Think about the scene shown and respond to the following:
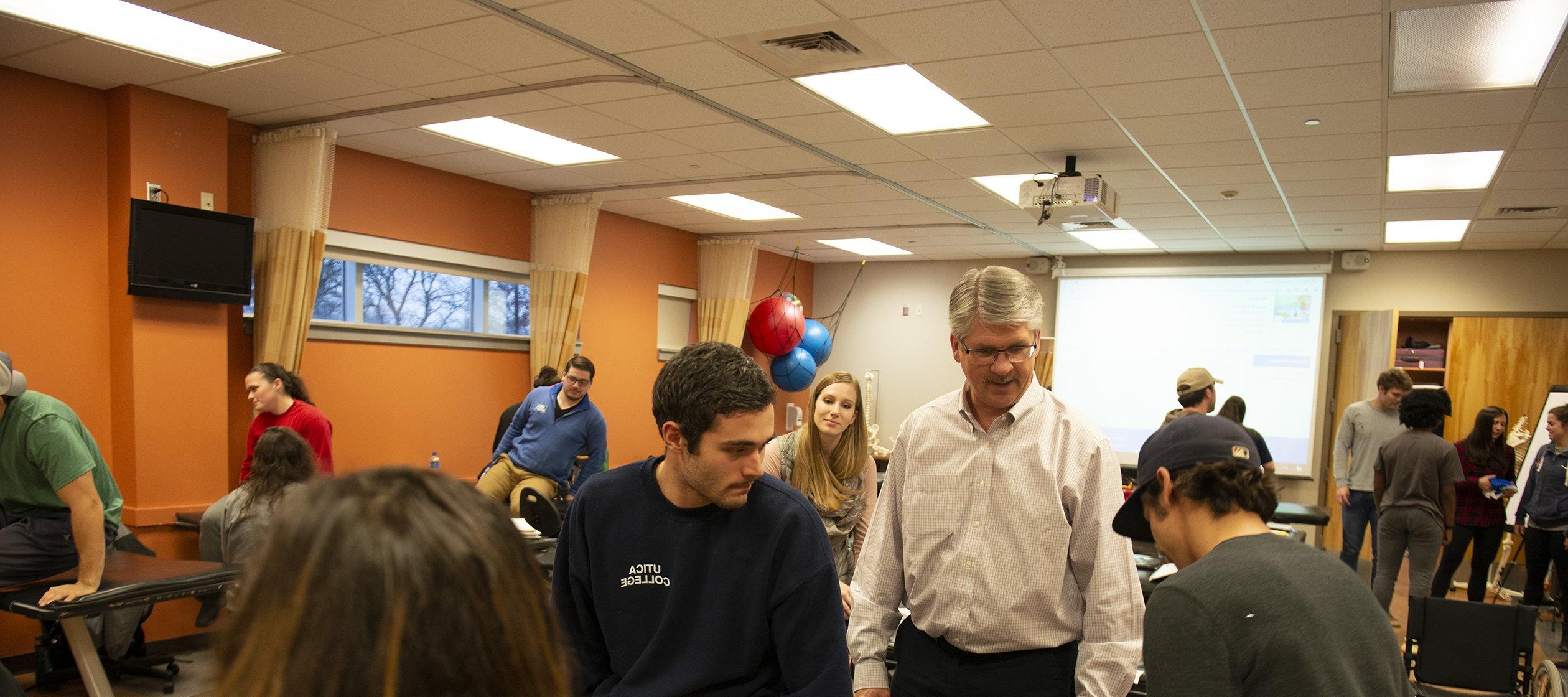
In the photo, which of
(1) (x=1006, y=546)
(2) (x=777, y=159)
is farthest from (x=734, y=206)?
(1) (x=1006, y=546)

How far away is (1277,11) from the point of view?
3.47 meters

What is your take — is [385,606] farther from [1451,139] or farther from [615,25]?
[1451,139]

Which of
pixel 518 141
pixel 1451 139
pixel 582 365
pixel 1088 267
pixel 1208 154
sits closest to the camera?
pixel 1451 139

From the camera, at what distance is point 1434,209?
23.4 ft

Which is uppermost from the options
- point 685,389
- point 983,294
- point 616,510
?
point 983,294

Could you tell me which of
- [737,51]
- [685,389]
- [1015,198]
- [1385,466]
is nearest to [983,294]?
[685,389]

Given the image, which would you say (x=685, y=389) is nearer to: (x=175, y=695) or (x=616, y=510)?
(x=616, y=510)

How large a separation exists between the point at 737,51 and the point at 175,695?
4.02 meters

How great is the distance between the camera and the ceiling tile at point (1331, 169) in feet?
18.9

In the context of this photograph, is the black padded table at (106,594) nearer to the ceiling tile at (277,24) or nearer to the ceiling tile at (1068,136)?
the ceiling tile at (277,24)

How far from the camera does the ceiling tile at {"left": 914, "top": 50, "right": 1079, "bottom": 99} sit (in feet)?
13.6

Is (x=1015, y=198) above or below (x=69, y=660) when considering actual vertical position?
above

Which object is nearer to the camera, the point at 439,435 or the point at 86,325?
the point at 86,325

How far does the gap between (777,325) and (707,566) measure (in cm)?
814
